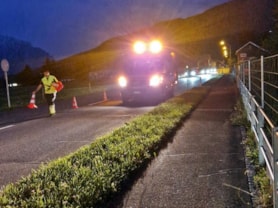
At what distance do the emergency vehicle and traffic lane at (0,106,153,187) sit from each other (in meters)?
6.41

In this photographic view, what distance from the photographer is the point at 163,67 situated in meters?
22.4

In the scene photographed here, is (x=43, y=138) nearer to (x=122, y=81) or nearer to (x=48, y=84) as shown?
(x=48, y=84)

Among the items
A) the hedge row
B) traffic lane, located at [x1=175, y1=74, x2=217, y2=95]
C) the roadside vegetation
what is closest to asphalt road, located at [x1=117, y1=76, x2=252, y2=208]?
→ the roadside vegetation

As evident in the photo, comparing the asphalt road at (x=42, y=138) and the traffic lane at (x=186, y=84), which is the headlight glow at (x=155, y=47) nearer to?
the traffic lane at (x=186, y=84)

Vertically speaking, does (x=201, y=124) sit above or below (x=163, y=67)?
below

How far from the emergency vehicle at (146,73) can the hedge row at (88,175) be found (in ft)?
41.0

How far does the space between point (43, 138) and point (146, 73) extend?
1186 centimetres

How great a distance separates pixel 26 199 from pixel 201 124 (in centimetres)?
727

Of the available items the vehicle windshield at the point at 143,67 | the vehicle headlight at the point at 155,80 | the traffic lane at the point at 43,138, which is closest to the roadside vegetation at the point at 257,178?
the traffic lane at the point at 43,138

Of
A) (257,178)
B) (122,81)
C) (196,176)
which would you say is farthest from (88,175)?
(122,81)

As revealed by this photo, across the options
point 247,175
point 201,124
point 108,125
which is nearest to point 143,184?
point 247,175

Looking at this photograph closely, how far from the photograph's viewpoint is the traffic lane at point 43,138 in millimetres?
7715

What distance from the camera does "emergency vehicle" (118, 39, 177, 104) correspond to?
2145 centimetres

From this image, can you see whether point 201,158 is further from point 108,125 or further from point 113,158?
point 108,125
